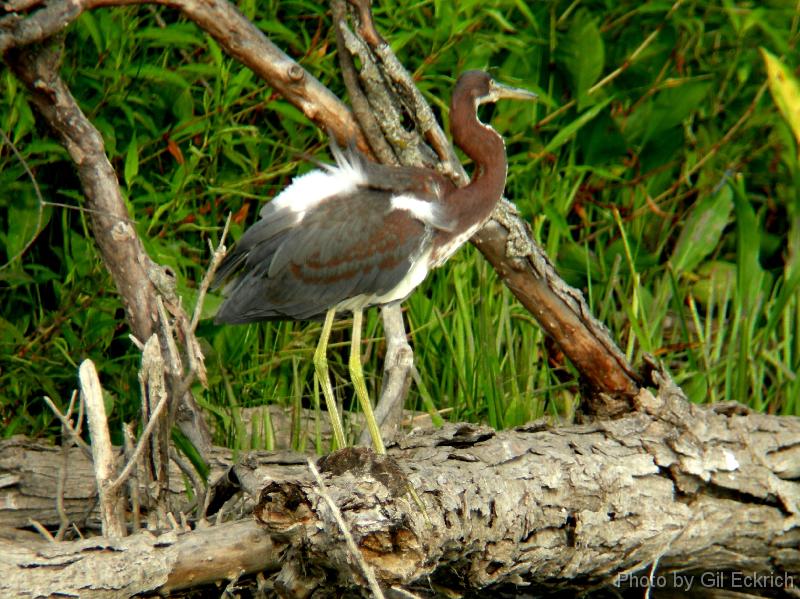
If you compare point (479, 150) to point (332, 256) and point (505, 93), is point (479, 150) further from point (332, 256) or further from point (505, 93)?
point (332, 256)

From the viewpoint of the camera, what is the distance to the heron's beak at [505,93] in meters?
3.58

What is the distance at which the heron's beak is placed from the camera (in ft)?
11.8

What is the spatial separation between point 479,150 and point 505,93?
1.12 ft

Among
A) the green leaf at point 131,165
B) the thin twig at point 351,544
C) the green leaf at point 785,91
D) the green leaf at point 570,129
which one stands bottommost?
the thin twig at point 351,544

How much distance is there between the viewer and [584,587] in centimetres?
299

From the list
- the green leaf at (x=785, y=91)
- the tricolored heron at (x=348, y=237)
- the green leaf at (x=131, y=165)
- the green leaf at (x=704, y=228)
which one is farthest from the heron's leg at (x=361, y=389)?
the green leaf at (x=704, y=228)

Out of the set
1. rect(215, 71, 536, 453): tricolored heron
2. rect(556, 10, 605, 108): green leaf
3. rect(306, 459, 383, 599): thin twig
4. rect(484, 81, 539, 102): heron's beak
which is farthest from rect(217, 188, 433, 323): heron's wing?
rect(556, 10, 605, 108): green leaf

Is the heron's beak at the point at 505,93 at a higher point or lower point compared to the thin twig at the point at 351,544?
higher

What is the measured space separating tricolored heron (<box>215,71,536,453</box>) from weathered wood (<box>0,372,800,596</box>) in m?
0.49

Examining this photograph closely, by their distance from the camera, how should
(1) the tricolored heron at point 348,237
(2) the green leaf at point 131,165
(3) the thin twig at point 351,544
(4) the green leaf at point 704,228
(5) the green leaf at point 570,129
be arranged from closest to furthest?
(3) the thin twig at point 351,544 < (1) the tricolored heron at point 348,237 < (2) the green leaf at point 131,165 < (5) the green leaf at point 570,129 < (4) the green leaf at point 704,228

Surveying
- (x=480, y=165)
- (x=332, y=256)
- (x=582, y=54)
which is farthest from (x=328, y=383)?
(x=582, y=54)

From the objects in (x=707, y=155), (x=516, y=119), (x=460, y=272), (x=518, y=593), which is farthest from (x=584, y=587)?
(x=707, y=155)

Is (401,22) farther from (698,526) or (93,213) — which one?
(698,526)

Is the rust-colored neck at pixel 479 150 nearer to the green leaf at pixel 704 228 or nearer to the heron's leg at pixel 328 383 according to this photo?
the heron's leg at pixel 328 383
